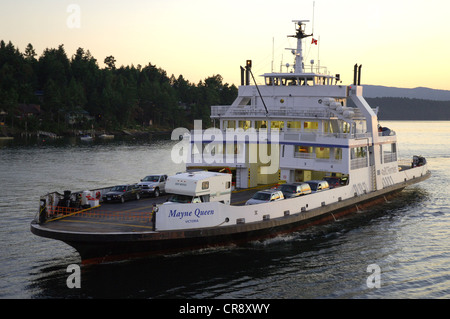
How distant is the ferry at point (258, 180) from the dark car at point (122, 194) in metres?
0.47

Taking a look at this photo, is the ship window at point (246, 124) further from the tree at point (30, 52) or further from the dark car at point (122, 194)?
the tree at point (30, 52)

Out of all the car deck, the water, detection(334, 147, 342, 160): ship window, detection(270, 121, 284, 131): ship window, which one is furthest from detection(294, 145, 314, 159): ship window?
the car deck

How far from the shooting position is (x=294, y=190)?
98.9ft

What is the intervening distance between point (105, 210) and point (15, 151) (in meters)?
66.4

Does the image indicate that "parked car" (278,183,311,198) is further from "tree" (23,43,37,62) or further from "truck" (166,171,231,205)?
"tree" (23,43,37,62)

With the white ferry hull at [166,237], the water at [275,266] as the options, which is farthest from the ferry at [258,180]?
the water at [275,266]

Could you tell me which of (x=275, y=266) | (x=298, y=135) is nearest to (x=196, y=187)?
(x=275, y=266)

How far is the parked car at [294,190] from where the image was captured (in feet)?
98.5

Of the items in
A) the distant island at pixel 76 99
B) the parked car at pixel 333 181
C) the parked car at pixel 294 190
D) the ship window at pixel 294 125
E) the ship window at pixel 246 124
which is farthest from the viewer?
the distant island at pixel 76 99

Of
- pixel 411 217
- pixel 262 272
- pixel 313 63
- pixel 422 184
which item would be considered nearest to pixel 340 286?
pixel 262 272

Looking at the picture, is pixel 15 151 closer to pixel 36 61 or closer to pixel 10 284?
pixel 10 284

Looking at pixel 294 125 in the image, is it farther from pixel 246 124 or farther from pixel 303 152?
pixel 246 124

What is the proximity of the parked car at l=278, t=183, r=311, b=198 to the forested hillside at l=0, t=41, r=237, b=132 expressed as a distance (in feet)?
368

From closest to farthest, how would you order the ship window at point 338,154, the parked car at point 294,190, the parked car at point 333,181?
1. the parked car at point 294,190
2. the parked car at point 333,181
3. the ship window at point 338,154
